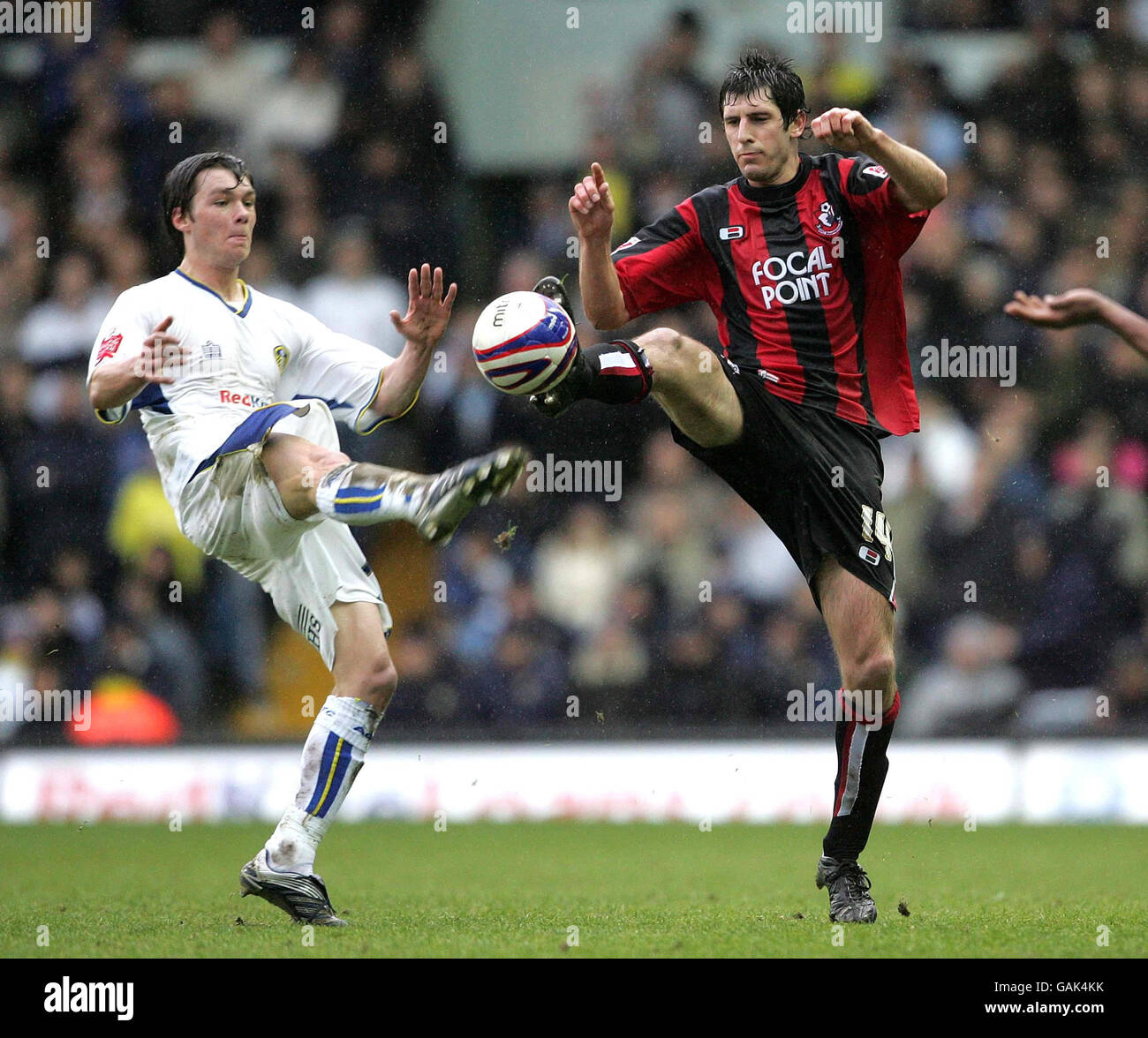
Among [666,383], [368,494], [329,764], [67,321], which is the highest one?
[67,321]

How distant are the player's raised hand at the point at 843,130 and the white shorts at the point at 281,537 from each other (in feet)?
6.74

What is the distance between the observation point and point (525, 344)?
525 cm

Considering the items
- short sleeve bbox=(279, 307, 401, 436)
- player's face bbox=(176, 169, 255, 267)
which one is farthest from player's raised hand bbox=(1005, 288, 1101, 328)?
player's face bbox=(176, 169, 255, 267)

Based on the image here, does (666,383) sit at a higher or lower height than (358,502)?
higher

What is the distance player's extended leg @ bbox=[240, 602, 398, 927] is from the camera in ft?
18.7

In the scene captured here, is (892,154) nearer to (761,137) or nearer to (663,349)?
(761,137)

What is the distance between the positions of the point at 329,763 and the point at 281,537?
0.82 metres

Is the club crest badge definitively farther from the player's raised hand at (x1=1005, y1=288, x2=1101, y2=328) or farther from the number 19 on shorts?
the player's raised hand at (x1=1005, y1=288, x2=1101, y2=328)

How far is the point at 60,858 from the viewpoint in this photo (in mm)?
8758

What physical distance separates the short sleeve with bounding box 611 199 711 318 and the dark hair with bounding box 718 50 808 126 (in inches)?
18.5

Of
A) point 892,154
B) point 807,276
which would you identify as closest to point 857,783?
point 807,276

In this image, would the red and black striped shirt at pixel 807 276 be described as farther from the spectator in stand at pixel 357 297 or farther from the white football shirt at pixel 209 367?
the spectator in stand at pixel 357 297

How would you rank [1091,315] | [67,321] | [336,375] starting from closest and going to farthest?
[1091,315] < [336,375] < [67,321]

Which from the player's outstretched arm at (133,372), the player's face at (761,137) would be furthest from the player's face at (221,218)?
the player's face at (761,137)
